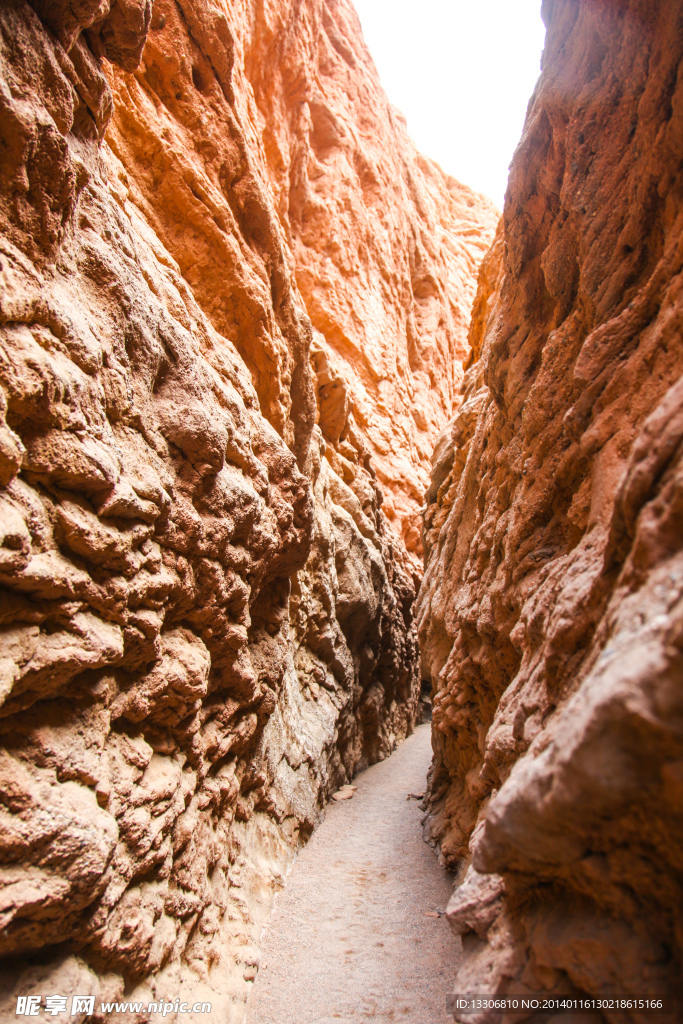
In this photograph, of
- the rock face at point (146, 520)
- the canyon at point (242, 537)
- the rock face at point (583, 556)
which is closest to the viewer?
the rock face at point (583, 556)

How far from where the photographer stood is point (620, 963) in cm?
177

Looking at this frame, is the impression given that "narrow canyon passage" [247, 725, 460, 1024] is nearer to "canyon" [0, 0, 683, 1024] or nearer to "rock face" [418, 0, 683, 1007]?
"canyon" [0, 0, 683, 1024]

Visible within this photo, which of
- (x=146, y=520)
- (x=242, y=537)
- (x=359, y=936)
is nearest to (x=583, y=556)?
(x=146, y=520)

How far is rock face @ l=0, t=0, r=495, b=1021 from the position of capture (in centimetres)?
282

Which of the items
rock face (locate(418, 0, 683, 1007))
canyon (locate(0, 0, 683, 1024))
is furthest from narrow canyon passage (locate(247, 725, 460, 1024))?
rock face (locate(418, 0, 683, 1007))

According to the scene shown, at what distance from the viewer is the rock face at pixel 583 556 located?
164 centimetres

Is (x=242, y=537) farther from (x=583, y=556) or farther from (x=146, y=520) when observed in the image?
(x=583, y=556)

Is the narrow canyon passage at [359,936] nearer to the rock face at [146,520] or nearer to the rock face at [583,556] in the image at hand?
the rock face at [146,520]

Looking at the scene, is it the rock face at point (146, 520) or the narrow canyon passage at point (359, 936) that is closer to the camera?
the rock face at point (146, 520)

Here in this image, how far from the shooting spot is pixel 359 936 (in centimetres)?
525

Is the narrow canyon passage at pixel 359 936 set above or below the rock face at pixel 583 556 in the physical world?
below

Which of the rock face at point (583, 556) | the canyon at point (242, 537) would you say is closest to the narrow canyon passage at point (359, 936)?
the canyon at point (242, 537)

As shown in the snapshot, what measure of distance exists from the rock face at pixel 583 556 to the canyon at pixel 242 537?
2cm

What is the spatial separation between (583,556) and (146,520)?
3011mm
